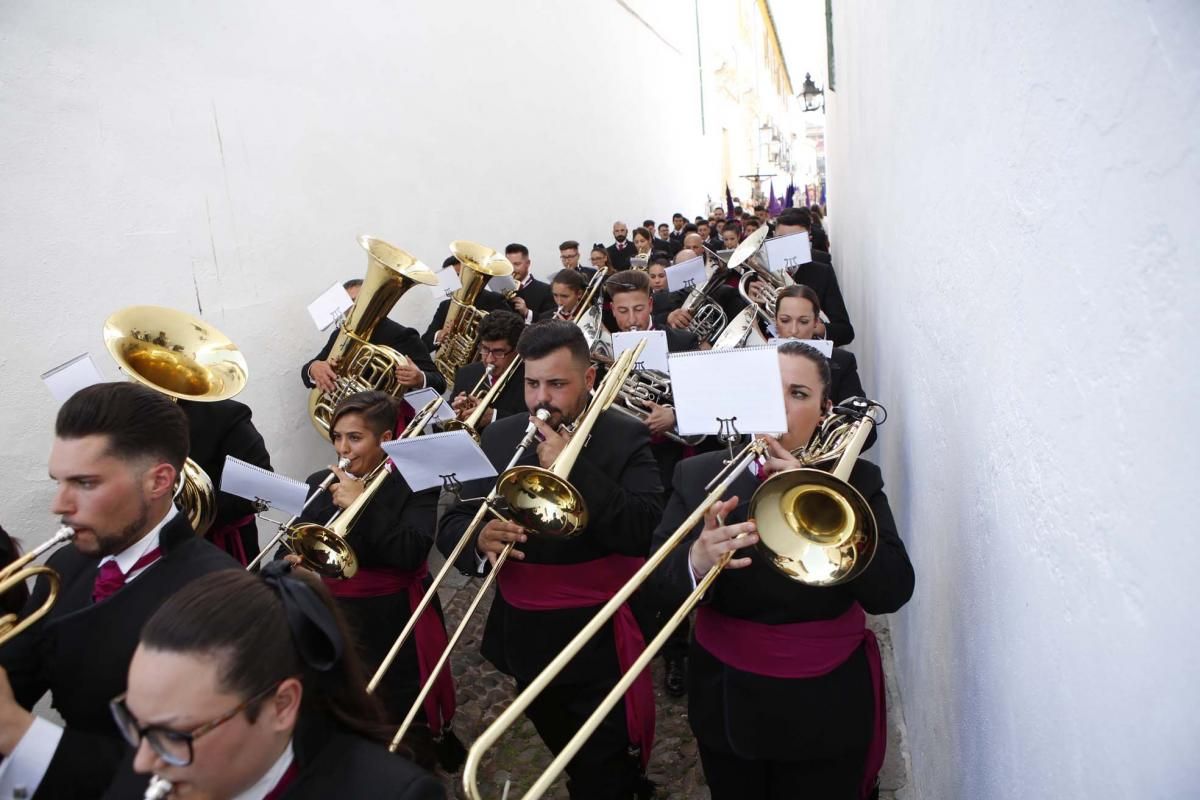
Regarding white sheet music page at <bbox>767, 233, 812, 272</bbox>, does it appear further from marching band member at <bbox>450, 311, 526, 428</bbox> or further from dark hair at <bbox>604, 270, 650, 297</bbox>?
marching band member at <bbox>450, 311, 526, 428</bbox>

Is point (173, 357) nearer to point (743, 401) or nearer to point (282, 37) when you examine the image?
point (743, 401)

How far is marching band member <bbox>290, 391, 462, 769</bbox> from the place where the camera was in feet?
12.3

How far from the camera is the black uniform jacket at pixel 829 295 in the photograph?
6.80 meters

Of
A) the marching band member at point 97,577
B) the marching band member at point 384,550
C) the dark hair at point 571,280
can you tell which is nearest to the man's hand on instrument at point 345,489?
the marching band member at point 384,550

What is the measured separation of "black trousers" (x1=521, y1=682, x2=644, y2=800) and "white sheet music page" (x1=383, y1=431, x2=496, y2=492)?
0.96m

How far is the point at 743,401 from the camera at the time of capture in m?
2.43

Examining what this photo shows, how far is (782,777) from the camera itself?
271 centimetres

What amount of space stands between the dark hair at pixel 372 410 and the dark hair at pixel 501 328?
1397 mm

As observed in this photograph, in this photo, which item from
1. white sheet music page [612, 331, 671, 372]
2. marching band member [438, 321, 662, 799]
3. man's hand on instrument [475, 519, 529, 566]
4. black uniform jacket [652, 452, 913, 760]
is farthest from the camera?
white sheet music page [612, 331, 671, 372]

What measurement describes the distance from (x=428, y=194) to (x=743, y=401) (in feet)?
23.7

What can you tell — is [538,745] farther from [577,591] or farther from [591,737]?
[577,591]

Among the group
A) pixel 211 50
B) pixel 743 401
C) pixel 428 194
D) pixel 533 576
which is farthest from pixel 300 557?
pixel 428 194

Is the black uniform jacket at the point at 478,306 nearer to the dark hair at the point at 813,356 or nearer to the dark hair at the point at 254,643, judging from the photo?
the dark hair at the point at 813,356

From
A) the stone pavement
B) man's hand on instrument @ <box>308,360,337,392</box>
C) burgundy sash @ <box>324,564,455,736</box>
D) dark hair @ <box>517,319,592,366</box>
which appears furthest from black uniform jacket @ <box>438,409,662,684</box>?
man's hand on instrument @ <box>308,360,337,392</box>
